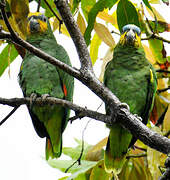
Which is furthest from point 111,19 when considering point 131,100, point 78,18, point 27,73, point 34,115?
point 34,115

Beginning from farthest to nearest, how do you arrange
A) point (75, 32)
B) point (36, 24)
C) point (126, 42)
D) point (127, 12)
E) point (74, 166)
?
point (36, 24) → point (126, 42) → point (74, 166) → point (127, 12) → point (75, 32)

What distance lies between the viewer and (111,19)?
74.0 inches

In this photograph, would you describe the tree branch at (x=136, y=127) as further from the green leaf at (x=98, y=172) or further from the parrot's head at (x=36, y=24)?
the parrot's head at (x=36, y=24)

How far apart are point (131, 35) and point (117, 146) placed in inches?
27.4

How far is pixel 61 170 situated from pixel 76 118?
0.64 meters

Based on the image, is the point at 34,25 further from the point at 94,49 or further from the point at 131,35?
the point at 131,35

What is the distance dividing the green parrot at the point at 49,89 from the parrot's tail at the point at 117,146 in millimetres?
403

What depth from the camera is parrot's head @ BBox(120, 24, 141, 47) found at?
1.93 metres

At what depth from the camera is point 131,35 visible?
6.56ft

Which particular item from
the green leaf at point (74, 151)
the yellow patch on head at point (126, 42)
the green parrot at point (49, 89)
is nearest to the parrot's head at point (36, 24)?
the green parrot at point (49, 89)

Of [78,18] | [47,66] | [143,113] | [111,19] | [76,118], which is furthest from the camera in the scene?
[47,66]

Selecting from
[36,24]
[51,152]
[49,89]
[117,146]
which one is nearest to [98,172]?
[117,146]

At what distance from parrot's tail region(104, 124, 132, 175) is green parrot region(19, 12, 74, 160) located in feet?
1.32

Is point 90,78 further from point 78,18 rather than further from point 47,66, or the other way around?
point 47,66
